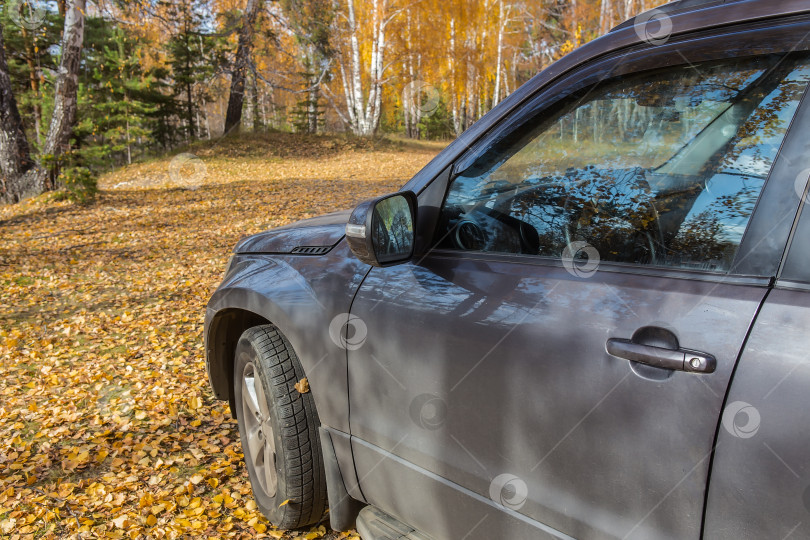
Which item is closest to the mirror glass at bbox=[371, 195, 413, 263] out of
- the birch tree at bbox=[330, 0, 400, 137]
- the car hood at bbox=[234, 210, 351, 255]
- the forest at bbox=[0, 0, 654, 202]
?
the car hood at bbox=[234, 210, 351, 255]

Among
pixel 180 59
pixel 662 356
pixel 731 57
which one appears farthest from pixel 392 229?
pixel 180 59

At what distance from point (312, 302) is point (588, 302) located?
1.19 m

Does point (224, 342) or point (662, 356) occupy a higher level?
point (662, 356)

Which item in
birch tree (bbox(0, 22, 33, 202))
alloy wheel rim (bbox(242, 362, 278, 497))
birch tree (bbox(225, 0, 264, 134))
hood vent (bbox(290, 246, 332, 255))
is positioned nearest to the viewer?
hood vent (bbox(290, 246, 332, 255))

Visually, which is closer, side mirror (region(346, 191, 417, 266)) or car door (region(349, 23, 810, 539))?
car door (region(349, 23, 810, 539))

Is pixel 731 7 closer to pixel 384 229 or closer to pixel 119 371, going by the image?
pixel 384 229

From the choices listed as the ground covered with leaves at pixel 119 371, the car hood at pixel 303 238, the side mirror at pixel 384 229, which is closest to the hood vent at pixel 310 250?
the car hood at pixel 303 238

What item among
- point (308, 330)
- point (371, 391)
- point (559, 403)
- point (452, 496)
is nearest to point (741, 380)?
point (559, 403)

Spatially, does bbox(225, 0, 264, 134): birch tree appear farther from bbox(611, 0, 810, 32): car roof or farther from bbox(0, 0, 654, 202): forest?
bbox(611, 0, 810, 32): car roof

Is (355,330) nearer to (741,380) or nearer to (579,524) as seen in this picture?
(579,524)

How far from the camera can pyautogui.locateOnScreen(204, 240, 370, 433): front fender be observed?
231cm

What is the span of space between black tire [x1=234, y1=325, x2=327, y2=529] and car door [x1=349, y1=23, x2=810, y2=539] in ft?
1.44

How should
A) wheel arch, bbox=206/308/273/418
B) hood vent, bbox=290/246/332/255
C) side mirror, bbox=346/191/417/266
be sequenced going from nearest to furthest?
side mirror, bbox=346/191/417/266
hood vent, bbox=290/246/332/255
wheel arch, bbox=206/308/273/418

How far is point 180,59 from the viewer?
77.0ft
